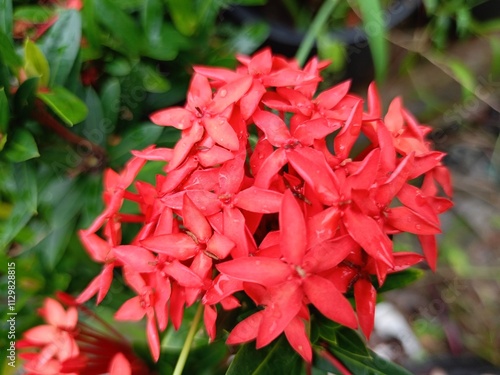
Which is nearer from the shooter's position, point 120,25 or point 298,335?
point 298,335

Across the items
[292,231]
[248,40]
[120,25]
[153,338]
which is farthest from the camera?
[248,40]

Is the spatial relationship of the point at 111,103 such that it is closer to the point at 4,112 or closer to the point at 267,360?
the point at 4,112

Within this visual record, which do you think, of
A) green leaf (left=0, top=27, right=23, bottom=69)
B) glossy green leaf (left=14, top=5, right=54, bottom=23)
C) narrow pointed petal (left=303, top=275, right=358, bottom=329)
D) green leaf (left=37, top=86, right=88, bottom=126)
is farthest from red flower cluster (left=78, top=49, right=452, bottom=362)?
glossy green leaf (left=14, top=5, right=54, bottom=23)

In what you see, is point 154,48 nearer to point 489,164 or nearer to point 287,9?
point 287,9

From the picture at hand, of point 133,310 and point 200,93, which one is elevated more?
point 200,93

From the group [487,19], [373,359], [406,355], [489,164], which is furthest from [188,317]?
[487,19]

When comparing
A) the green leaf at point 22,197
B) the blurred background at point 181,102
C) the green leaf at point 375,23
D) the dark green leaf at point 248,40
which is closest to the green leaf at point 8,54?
the blurred background at point 181,102

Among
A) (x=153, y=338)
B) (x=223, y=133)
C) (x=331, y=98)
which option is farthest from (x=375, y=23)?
(x=153, y=338)

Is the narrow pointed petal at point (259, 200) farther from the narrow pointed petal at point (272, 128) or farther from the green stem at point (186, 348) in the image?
the green stem at point (186, 348)
